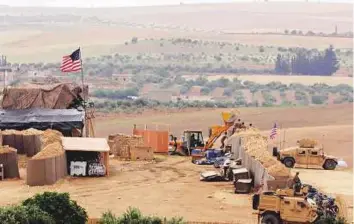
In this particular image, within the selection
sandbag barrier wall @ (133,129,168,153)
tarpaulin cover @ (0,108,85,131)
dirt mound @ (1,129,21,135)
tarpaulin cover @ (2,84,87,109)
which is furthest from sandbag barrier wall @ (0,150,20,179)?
sandbag barrier wall @ (133,129,168,153)

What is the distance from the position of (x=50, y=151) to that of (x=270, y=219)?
1116 centimetres

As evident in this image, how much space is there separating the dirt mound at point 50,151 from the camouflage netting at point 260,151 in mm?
7252

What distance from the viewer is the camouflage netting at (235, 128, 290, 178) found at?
39.2 meters

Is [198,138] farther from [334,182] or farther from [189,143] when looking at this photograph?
[334,182]

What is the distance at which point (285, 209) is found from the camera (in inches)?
1340

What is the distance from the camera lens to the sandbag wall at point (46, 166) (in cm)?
4138

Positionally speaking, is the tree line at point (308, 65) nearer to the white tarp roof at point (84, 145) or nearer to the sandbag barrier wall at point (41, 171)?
the white tarp roof at point (84, 145)

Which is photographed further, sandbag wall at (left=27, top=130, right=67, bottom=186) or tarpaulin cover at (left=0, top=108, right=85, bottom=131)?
tarpaulin cover at (left=0, top=108, right=85, bottom=131)

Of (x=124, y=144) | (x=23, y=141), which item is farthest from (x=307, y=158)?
(x=23, y=141)

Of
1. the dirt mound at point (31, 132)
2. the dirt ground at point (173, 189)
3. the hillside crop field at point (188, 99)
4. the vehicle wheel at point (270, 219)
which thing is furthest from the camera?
the dirt mound at point (31, 132)

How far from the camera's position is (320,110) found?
80250 mm

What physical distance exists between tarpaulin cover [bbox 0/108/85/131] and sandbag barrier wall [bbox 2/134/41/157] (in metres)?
3.49

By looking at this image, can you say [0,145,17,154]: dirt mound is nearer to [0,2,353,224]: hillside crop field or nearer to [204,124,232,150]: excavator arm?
[0,2,353,224]: hillside crop field

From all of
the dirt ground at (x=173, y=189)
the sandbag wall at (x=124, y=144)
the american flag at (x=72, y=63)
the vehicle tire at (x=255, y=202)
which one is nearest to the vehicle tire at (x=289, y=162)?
the dirt ground at (x=173, y=189)
